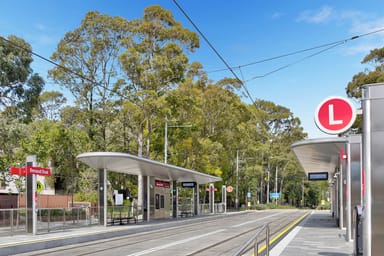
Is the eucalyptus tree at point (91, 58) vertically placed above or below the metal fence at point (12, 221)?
above

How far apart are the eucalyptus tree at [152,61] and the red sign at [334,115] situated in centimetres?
2867

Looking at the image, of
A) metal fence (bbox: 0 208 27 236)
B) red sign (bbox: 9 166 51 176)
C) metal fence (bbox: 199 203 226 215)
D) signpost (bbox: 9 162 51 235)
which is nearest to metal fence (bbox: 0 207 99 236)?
metal fence (bbox: 0 208 27 236)

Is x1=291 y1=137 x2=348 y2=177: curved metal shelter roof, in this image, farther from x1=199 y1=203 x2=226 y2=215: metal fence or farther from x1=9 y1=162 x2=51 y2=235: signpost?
x1=199 y1=203 x2=226 y2=215: metal fence

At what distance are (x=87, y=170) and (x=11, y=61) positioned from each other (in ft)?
52.8

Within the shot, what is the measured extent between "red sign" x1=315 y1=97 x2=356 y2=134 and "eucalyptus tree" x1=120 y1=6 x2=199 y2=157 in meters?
28.7

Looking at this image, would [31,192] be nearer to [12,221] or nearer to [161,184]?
[12,221]

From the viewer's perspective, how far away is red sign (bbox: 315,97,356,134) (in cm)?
803

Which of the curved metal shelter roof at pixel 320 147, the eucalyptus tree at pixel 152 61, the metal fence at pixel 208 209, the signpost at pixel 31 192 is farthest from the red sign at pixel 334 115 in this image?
the metal fence at pixel 208 209

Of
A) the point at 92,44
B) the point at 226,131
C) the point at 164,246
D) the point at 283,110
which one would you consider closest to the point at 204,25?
the point at 164,246

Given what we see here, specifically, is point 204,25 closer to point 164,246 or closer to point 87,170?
point 164,246

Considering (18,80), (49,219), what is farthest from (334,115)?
(18,80)

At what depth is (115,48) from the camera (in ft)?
137

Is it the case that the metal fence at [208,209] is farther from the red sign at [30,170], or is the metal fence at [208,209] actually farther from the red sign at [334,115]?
the red sign at [334,115]

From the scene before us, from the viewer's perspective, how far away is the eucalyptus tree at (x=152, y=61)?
37469mm
